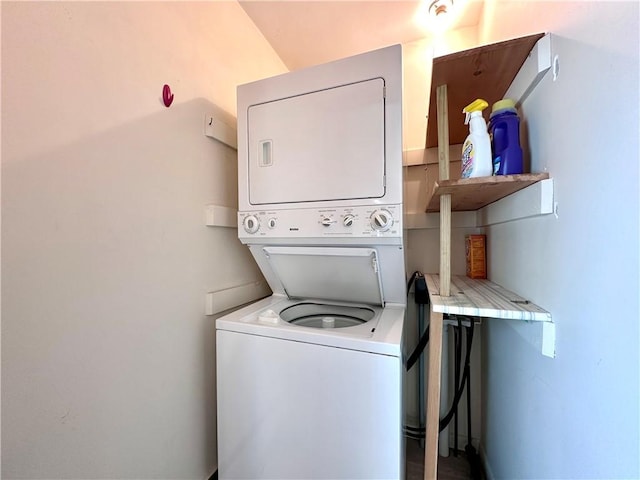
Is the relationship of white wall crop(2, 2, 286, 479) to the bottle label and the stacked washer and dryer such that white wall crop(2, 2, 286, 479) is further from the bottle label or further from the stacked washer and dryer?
the bottle label

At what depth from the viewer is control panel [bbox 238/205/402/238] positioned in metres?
1.36

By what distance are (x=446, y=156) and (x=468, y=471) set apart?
7.55ft

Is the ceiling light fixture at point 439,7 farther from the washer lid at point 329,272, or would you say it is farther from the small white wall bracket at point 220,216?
the small white wall bracket at point 220,216

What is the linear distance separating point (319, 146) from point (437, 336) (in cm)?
115

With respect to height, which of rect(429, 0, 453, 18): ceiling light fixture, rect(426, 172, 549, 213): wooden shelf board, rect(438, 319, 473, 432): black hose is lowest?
rect(438, 319, 473, 432): black hose

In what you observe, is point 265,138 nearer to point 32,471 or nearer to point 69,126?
point 69,126

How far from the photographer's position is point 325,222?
4.85 feet

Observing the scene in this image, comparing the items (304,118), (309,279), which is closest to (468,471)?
(309,279)

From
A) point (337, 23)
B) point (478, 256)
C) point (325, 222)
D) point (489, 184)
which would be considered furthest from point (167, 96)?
point (478, 256)

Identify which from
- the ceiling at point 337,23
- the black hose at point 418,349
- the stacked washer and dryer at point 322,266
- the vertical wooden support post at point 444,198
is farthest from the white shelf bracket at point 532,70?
the black hose at point 418,349

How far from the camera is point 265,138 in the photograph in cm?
163

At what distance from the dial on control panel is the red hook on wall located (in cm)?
123

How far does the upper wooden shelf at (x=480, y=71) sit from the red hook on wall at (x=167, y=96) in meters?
1.32

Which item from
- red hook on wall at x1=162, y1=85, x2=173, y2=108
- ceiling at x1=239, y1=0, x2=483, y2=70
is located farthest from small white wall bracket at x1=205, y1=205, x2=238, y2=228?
ceiling at x1=239, y1=0, x2=483, y2=70
